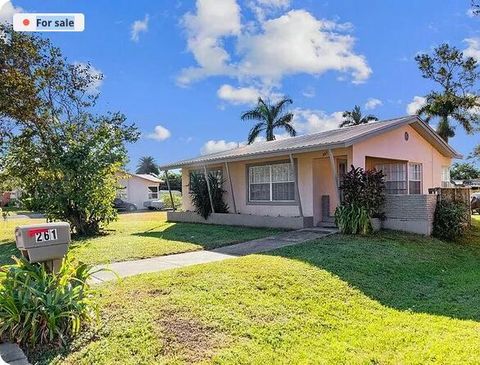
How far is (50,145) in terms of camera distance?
1429cm

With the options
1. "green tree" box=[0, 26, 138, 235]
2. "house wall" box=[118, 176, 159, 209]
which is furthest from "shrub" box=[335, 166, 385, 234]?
"house wall" box=[118, 176, 159, 209]

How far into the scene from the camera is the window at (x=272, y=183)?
15228 millimetres

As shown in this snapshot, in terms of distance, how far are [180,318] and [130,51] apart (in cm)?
749

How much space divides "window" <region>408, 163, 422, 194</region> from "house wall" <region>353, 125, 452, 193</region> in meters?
0.25

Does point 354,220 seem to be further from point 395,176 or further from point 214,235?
point 395,176

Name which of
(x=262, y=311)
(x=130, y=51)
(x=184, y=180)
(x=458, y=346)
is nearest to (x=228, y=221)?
(x=184, y=180)

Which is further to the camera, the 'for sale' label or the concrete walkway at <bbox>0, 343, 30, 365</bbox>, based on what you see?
the 'for sale' label

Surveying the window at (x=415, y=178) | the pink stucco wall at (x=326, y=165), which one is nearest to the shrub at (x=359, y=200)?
the pink stucco wall at (x=326, y=165)

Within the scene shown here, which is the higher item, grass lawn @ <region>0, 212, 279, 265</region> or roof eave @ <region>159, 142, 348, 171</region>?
roof eave @ <region>159, 142, 348, 171</region>

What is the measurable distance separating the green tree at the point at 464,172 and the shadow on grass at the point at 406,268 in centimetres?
4749

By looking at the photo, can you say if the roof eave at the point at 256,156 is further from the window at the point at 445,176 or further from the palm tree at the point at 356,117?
the palm tree at the point at 356,117

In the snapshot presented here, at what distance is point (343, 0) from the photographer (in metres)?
10.8

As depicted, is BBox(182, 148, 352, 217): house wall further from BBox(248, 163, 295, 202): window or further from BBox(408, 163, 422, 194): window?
BBox(408, 163, 422, 194): window

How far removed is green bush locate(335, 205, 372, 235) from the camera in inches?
457
